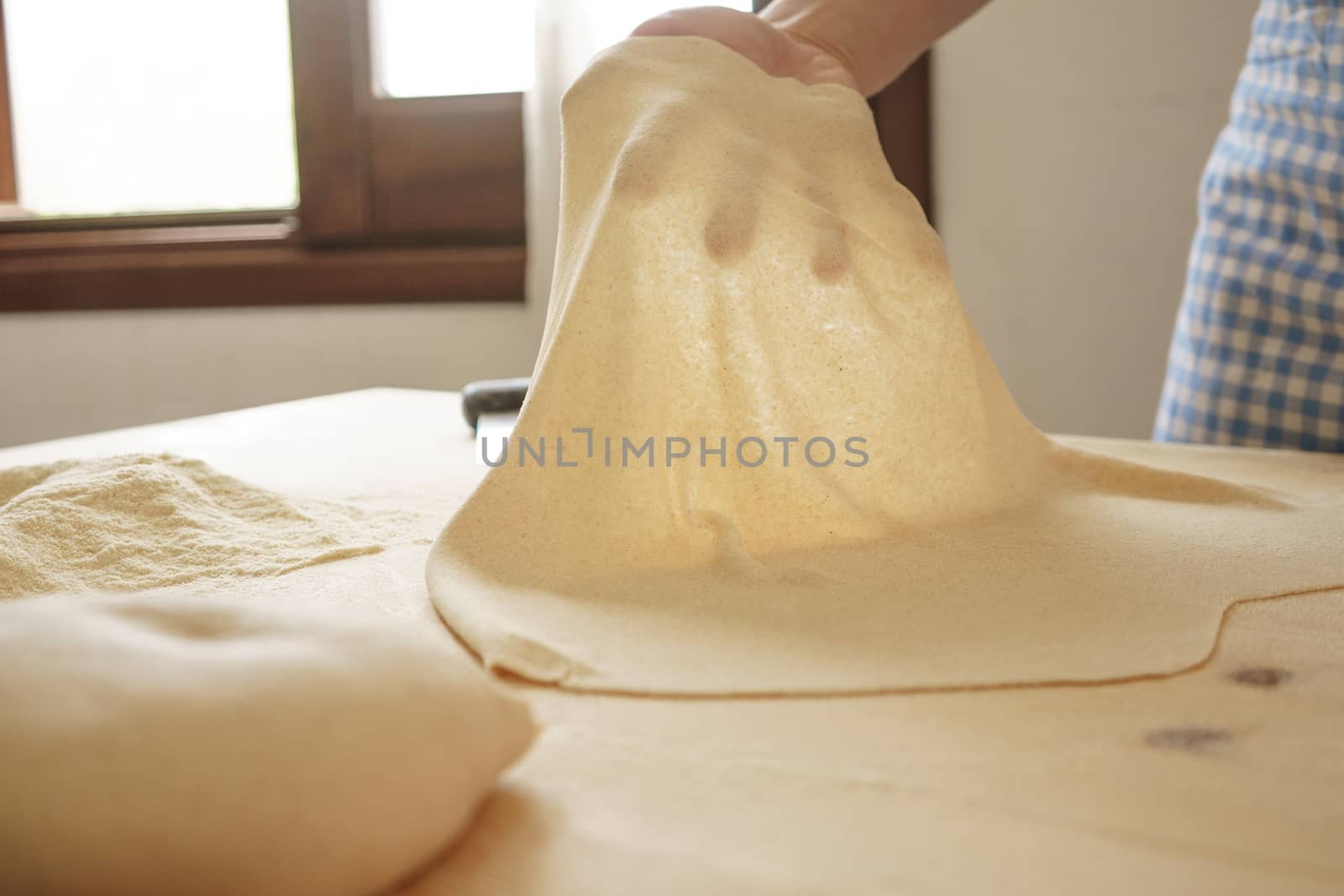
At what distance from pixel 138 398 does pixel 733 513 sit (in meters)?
1.67

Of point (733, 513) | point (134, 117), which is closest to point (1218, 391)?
point (733, 513)

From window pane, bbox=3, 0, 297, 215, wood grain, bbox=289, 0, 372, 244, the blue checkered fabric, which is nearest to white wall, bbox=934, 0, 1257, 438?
the blue checkered fabric

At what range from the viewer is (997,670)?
44 cm

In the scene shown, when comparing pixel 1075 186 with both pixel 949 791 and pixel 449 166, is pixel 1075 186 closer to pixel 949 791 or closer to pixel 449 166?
pixel 449 166

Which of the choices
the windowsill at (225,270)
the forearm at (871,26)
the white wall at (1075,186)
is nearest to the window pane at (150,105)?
the windowsill at (225,270)

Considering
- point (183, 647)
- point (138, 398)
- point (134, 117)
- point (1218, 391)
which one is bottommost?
point (138, 398)

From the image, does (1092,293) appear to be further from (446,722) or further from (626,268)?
(446,722)

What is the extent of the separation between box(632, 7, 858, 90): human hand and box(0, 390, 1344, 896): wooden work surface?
53 cm

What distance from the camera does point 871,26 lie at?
0.96 meters

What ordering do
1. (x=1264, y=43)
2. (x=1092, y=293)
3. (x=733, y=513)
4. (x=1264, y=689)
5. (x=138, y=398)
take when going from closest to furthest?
(x=1264, y=689), (x=733, y=513), (x=1264, y=43), (x=1092, y=293), (x=138, y=398)

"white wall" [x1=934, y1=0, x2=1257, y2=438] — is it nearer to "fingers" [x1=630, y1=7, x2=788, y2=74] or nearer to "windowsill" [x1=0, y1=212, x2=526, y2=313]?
"windowsill" [x1=0, y1=212, x2=526, y2=313]

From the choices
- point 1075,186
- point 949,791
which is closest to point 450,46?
point 1075,186

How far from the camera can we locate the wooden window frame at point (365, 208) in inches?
72.3

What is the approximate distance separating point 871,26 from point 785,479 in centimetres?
50
